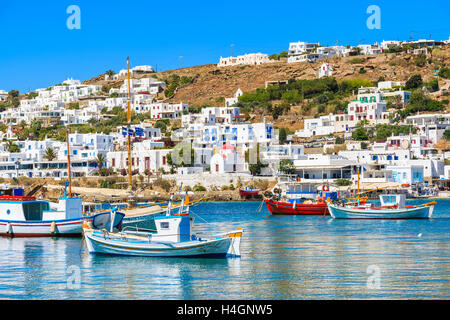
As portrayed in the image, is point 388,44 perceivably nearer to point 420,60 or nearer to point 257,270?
point 420,60

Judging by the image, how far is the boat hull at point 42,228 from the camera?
123ft

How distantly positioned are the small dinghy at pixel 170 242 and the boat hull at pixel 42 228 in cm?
853

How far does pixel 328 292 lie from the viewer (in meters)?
20.1

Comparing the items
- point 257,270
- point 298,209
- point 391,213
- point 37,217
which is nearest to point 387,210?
point 391,213

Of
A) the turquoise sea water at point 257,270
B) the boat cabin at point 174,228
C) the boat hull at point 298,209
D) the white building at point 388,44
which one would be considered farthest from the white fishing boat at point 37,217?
the white building at point 388,44

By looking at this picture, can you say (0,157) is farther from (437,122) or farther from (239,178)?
(437,122)

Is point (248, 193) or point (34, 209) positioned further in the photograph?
point (248, 193)

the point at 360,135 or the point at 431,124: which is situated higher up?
the point at 431,124

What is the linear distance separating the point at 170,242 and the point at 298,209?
101ft

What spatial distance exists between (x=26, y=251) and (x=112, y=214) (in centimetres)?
494

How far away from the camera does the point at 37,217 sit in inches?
1517

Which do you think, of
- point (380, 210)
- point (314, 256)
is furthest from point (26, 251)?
point (380, 210)

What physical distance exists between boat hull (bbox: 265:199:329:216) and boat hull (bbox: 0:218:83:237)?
23.4m

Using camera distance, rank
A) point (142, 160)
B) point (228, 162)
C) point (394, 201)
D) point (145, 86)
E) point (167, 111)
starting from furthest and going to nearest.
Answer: point (145, 86), point (167, 111), point (142, 160), point (228, 162), point (394, 201)
